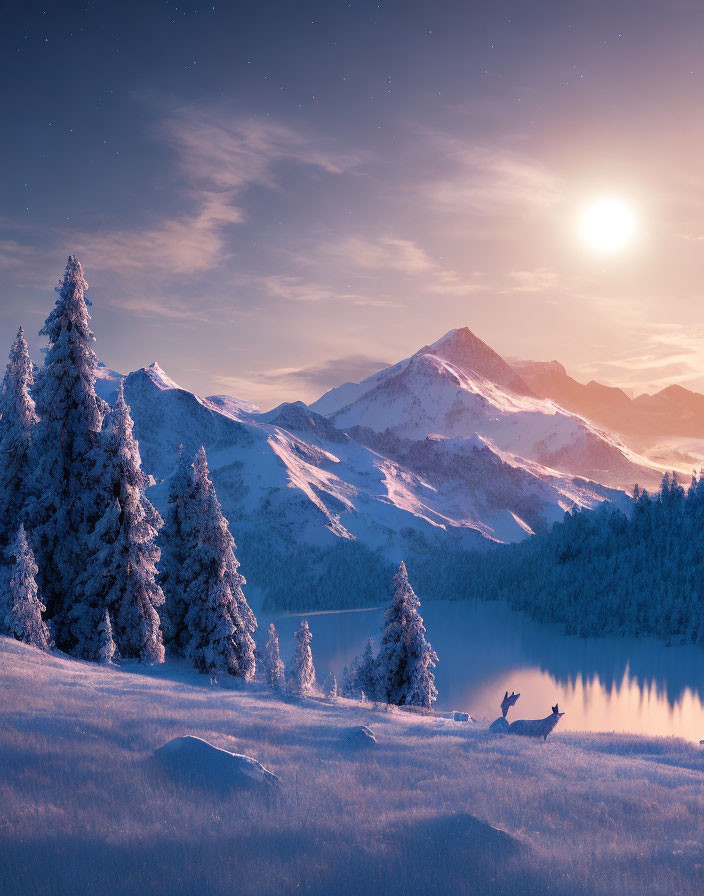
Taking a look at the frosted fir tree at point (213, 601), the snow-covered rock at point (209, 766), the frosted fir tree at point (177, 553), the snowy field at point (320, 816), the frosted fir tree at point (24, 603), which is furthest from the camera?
the frosted fir tree at point (177, 553)

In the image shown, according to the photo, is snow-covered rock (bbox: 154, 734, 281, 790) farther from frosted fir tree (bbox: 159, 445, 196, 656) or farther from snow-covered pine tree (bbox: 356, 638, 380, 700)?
snow-covered pine tree (bbox: 356, 638, 380, 700)

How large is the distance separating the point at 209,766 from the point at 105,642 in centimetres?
2114

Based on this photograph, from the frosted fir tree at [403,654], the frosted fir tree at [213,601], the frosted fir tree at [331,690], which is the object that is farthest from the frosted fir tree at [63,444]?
the frosted fir tree at [403,654]

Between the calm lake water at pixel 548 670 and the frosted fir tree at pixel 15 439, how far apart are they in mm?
44140

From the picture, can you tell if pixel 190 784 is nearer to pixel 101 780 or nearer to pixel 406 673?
pixel 101 780

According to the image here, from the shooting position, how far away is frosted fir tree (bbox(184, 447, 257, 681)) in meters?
35.1

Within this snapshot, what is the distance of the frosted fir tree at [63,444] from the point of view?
32531 mm

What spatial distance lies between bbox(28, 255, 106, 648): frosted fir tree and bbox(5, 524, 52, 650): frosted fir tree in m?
3.94

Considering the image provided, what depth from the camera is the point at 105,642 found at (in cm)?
3017

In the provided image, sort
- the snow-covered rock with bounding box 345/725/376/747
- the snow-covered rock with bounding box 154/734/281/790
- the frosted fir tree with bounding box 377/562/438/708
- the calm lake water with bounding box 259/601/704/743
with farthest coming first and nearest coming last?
the calm lake water with bounding box 259/601/704/743 → the frosted fir tree with bounding box 377/562/438/708 → the snow-covered rock with bounding box 345/725/376/747 → the snow-covered rock with bounding box 154/734/281/790

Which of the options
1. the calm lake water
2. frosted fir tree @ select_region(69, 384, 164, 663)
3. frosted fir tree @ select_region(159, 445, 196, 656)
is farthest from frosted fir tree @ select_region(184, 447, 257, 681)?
the calm lake water

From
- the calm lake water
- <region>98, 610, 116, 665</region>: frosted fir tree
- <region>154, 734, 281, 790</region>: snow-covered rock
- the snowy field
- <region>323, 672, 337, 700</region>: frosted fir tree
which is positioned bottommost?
the calm lake water

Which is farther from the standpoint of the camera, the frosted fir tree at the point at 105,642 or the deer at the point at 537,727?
the frosted fir tree at the point at 105,642

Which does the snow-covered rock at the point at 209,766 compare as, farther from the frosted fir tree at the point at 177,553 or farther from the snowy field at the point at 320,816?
the frosted fir tree at the point at 177,553
